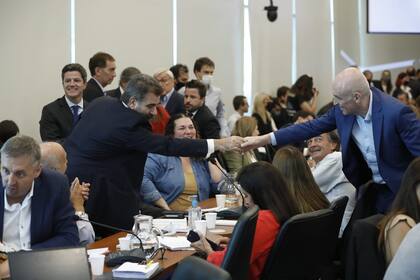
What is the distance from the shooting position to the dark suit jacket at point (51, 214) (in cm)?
322

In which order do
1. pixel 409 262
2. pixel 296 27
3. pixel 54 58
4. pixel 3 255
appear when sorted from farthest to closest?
pixel 296 27
pixel 54 58
pixel 3 255
pixel 409 262

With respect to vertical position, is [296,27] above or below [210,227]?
above

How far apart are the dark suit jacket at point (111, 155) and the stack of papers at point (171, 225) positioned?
1.01 feet

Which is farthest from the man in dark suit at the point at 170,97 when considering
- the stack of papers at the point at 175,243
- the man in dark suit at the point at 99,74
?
the stack of papers at the point at 175,243

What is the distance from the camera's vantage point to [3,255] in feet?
9.78

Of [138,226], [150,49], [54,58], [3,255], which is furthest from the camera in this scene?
[150,49]

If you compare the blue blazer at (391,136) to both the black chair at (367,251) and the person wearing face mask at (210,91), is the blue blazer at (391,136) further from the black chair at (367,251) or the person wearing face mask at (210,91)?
the person wearing face mask at (210,91)

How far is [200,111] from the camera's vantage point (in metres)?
6.64

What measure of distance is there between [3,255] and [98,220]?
1.41 m

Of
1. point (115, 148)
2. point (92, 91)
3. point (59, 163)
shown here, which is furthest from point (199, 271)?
point (92, 91)

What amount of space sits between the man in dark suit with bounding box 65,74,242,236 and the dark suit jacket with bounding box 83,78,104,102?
1874mm

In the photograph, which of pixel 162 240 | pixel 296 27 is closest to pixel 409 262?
pixel 162 240

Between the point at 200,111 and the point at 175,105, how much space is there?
236 millimetres

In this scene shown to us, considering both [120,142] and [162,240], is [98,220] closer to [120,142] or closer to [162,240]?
[120,142]
